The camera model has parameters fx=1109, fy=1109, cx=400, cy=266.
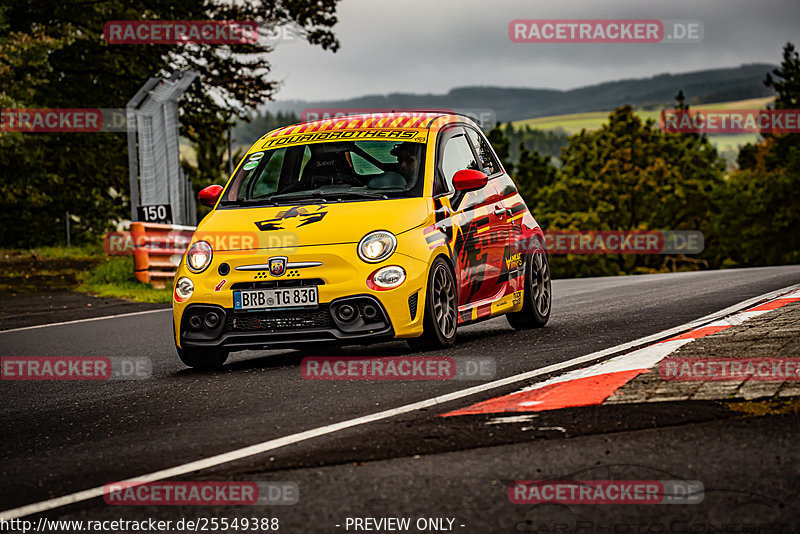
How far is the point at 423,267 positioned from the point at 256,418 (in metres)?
2.45

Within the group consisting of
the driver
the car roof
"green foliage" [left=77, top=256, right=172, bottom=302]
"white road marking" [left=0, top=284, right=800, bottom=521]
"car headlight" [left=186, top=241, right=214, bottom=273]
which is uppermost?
the car roof

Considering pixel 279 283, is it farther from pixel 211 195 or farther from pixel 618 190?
pixel 618 190

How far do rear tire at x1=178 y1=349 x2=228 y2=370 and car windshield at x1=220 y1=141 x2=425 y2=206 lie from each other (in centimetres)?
124

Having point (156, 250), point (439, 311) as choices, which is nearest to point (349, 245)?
point (439, 311)

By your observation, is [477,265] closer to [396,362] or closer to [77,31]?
[396,362]

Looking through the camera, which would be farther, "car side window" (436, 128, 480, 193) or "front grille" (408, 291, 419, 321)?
"car side window" (436, 128, 480, 193)

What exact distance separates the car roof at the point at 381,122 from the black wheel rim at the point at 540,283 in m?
1.53

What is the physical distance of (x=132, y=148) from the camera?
2133cm

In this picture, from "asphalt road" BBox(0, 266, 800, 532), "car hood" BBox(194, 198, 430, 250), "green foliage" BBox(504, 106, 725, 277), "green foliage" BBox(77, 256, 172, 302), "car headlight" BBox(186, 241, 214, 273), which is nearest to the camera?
"asphalt road" BBox(0, 266, 800, 532)

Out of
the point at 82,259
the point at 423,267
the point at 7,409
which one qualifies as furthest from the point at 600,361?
the point at 82,259

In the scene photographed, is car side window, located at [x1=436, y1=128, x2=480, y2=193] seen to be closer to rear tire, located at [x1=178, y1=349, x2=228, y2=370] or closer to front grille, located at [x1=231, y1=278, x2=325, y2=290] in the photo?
front grille, located at [x1=231, y1=278, x2=325, y2=290]

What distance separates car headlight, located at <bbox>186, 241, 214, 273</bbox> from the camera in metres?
8.38

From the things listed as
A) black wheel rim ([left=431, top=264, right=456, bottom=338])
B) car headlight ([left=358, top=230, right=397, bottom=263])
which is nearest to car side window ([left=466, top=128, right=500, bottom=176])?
black wheel rim ([left=431, top=264, right=456, bottom=338])

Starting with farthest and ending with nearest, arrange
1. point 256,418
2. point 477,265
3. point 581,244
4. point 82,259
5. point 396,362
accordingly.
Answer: point 581,244, point 82,259, point 477,265, point 396,362, point 256,418
